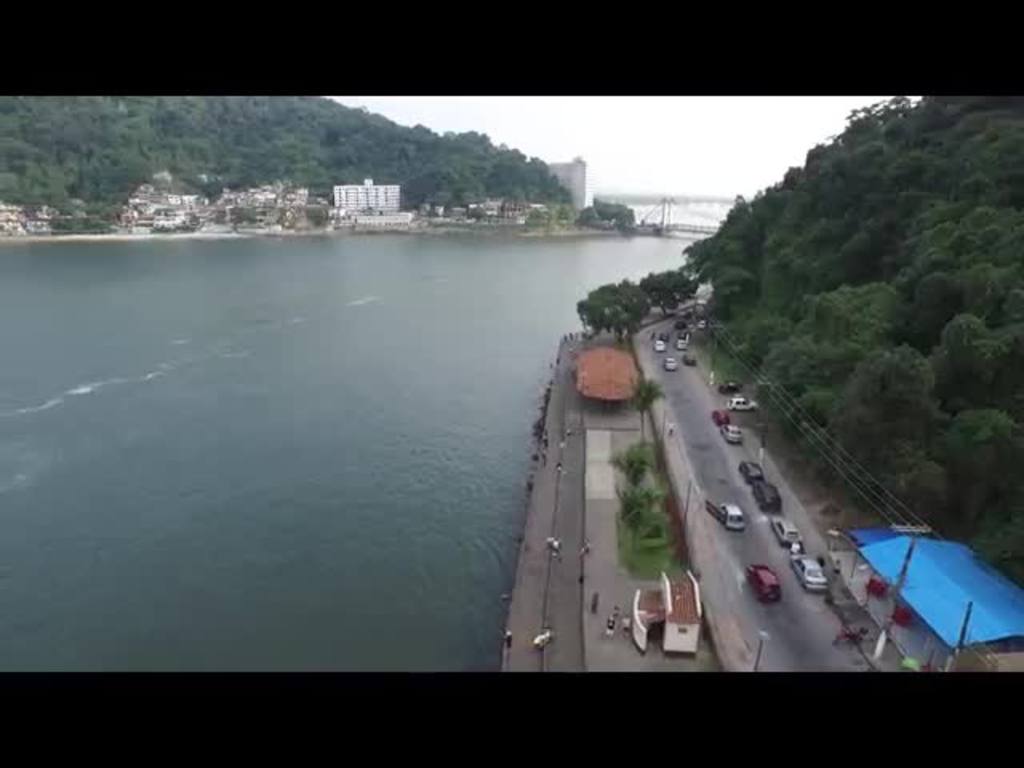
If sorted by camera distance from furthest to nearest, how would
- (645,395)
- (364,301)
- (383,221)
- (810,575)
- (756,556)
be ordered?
(383,221) < (364,301) < (645,395) < (756,556) < (810,575)

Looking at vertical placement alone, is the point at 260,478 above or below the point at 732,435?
below

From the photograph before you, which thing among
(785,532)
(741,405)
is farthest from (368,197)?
(785,532)

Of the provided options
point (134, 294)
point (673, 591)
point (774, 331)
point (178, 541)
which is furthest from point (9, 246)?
point (673, 591)

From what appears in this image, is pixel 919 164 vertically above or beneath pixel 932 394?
above

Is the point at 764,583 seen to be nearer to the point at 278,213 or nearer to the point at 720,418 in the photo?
the point at 720,418

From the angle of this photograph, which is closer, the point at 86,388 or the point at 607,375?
the point at 607,375
